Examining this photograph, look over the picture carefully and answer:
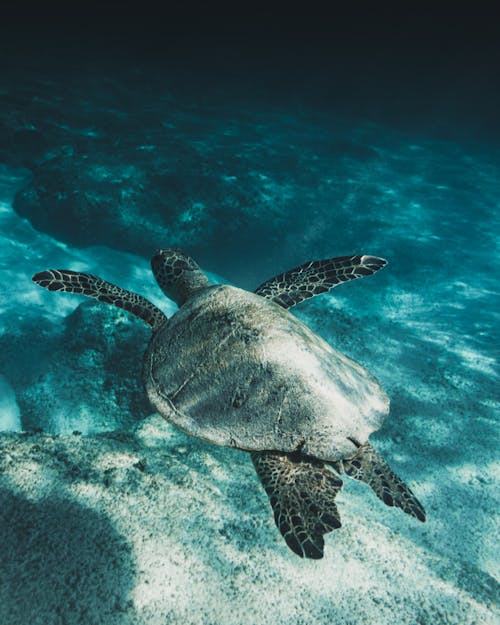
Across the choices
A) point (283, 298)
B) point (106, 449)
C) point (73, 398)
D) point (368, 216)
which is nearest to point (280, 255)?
point (368, 216)

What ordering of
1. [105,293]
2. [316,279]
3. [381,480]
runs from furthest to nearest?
[316,279] < [105,293] < [381,480]

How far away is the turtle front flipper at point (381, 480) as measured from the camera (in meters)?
2.29

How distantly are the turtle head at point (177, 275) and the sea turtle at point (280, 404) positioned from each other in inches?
34.4

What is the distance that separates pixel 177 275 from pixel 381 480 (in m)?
2.96

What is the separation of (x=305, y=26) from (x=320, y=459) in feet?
192

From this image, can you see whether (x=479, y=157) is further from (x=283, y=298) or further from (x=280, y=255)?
(x=283, y=298)

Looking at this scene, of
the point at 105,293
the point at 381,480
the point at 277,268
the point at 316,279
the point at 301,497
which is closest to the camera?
the point at 301,497

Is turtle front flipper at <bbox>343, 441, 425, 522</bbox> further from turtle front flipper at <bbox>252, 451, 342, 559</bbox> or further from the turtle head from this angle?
the turtle head

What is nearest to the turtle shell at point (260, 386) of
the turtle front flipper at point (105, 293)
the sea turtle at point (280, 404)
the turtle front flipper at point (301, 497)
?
the sea turtle at point (280, 404)

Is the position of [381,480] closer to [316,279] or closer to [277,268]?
[316,279]

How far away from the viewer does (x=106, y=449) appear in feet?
9.23

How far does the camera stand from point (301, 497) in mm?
2182

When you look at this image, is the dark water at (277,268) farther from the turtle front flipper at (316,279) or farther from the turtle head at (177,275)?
the turtle front flipper at (316,279)

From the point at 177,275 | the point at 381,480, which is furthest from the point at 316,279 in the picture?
the point at 381,480
